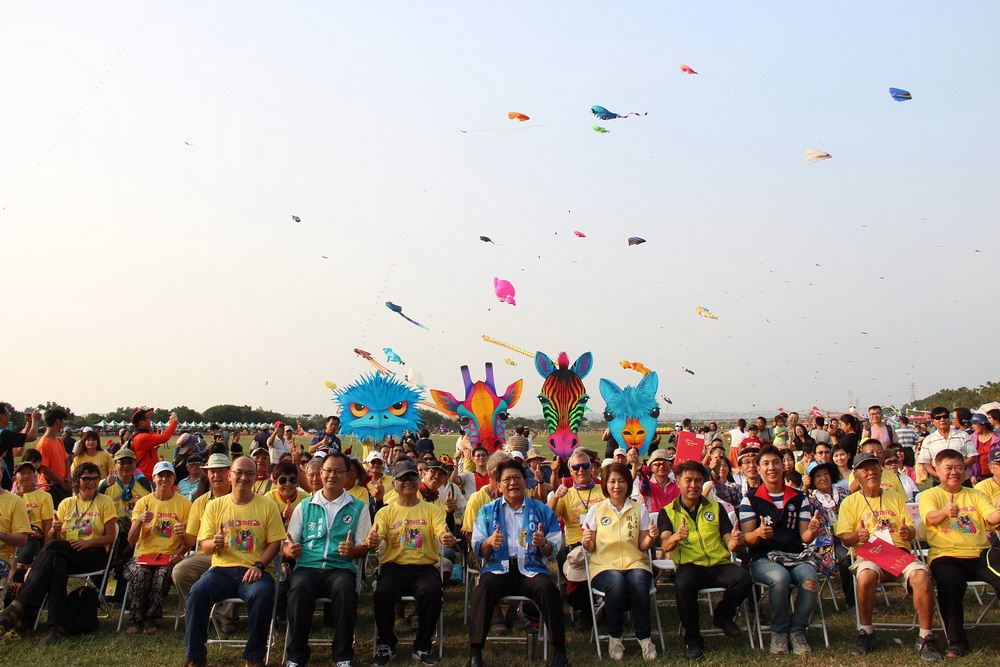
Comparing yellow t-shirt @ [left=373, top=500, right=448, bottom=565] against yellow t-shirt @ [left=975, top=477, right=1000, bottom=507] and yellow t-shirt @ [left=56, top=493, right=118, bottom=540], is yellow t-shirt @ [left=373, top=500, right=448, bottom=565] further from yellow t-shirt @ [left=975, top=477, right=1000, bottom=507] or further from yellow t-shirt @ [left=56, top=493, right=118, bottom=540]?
yellow t-shirt @ [left=975, top=477, right=1000, bottom=507]

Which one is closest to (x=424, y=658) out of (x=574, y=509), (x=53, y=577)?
(x=574, y=509)

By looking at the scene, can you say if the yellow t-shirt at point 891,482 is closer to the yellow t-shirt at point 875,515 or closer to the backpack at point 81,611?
the yellow t-shirt at point 875,515

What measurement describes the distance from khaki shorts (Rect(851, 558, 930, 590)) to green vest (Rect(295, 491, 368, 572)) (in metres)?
3.49

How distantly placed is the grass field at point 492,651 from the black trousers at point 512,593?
11.6 inches

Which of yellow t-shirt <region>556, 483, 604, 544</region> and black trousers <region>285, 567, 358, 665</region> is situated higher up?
yellow t-shirt <region>556, 483, 604, 544</region>

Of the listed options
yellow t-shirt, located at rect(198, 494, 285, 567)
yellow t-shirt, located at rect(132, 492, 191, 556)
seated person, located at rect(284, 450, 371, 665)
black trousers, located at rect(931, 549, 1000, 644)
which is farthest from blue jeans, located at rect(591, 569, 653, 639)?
yellow t-shirt, located at rect(132, 492, 191, 556)

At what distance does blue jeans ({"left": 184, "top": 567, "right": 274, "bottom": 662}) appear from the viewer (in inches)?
200

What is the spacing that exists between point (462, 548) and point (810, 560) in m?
2.83

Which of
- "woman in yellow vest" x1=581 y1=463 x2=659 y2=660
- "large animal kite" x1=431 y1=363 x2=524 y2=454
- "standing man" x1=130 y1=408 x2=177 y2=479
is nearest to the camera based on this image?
"woman in yellow vest" x1=581 y1=463 x2=659 y2=660

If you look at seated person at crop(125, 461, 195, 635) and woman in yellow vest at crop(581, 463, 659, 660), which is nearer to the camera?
woman in yellow vest at crop(581, 463, 659, 660)

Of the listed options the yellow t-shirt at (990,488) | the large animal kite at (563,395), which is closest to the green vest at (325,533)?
the yellow t-shirt at (990,488)

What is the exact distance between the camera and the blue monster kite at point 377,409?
12953 mm

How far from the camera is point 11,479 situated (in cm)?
793

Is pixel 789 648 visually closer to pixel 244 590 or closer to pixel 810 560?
pixel 810 560
